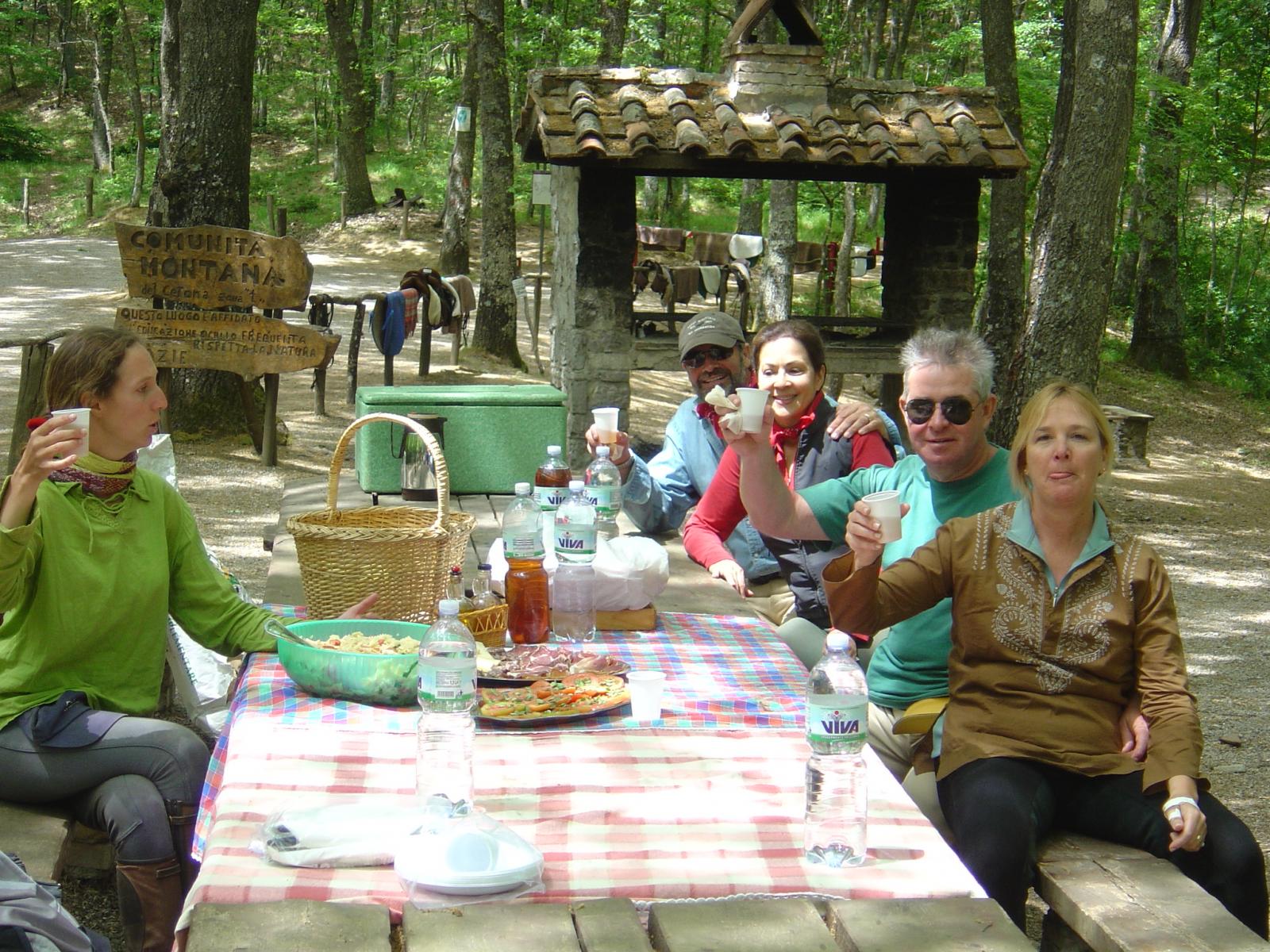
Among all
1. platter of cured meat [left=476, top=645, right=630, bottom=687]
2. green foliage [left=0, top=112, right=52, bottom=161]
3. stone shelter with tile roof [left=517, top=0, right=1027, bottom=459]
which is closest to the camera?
platter of cured meat [left=476, top=645, right=630, bottom=687]

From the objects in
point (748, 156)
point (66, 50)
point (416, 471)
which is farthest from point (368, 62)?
point (416, 471)

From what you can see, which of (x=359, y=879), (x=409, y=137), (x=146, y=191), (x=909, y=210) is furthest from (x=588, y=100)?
(x=409, y=137)

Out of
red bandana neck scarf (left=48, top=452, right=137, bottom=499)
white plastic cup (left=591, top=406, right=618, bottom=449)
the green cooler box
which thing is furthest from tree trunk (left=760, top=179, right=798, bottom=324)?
red bandana neck scarf (left=48, top=452, right=137, bottom=499)

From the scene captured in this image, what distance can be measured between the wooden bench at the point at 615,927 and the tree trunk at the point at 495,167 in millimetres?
12459

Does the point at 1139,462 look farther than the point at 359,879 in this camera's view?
Yes

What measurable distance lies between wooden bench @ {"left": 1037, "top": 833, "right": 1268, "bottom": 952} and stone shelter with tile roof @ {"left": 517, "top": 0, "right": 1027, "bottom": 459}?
5.78 meters

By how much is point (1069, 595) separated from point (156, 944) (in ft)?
6.85

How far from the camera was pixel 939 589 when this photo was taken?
2934mm

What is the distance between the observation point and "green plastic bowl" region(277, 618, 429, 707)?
2.57 meters

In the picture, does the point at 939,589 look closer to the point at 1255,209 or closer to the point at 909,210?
the point at 909,210

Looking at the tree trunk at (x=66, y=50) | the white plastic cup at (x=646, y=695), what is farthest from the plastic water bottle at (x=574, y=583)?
the tree trunk at (x=66, y=50)

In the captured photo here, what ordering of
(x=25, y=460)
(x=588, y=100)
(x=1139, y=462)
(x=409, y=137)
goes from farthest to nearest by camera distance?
1. (x=409, y=137)
2. (x=1139, y=462)
3. (x=588, y=100)
4. (x=25, y=460)

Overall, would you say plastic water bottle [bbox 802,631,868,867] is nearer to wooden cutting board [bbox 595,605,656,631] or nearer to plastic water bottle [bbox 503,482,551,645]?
plastic water bottle [bbox 503,482,551,645]

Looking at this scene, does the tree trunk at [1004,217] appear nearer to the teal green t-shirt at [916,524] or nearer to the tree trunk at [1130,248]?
the tree trunk at [1130,248]
